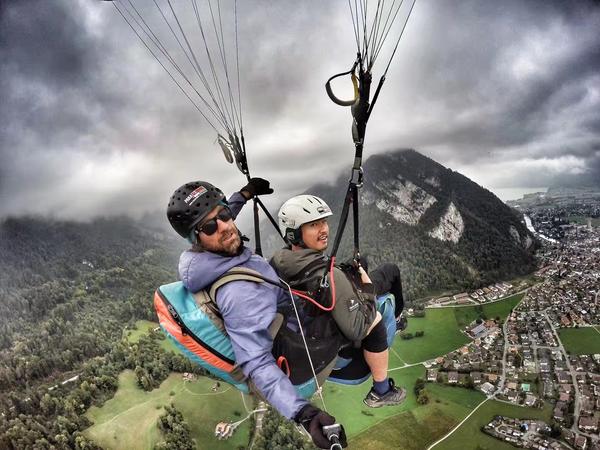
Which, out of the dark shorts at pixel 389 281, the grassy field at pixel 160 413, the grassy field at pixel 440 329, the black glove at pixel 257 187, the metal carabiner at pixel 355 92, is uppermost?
the metal carabiner at pixel 355 92

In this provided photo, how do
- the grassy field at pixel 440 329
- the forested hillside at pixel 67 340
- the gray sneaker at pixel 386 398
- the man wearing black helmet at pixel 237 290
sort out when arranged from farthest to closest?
the forested hillside at pixel 67 340 < the grassy field at pixel 440 329 < the gray sneaker at pixel 386 398 < the man wearing black helmet at pixel 237 290

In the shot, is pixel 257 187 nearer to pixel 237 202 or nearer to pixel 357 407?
pixel 237 202

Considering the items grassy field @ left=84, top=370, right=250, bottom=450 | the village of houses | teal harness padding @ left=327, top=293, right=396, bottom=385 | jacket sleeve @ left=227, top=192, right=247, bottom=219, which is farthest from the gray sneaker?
grassy field @ left=84, top=370, right=250, bottom=450

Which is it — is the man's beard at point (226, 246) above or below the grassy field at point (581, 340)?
above

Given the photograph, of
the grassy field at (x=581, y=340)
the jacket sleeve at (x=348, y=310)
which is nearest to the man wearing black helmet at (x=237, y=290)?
the jacket sleeve at (x=348, y=310)

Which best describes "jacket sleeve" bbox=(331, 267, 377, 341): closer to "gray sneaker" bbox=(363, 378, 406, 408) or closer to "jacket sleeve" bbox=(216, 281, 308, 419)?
"jacket sleeve" bbox=(216, 281, 308, 419)

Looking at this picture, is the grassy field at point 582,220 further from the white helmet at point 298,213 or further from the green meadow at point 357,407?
the white helmet at point 298,213

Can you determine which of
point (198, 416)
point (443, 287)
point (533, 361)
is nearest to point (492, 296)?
point (443, 287)
